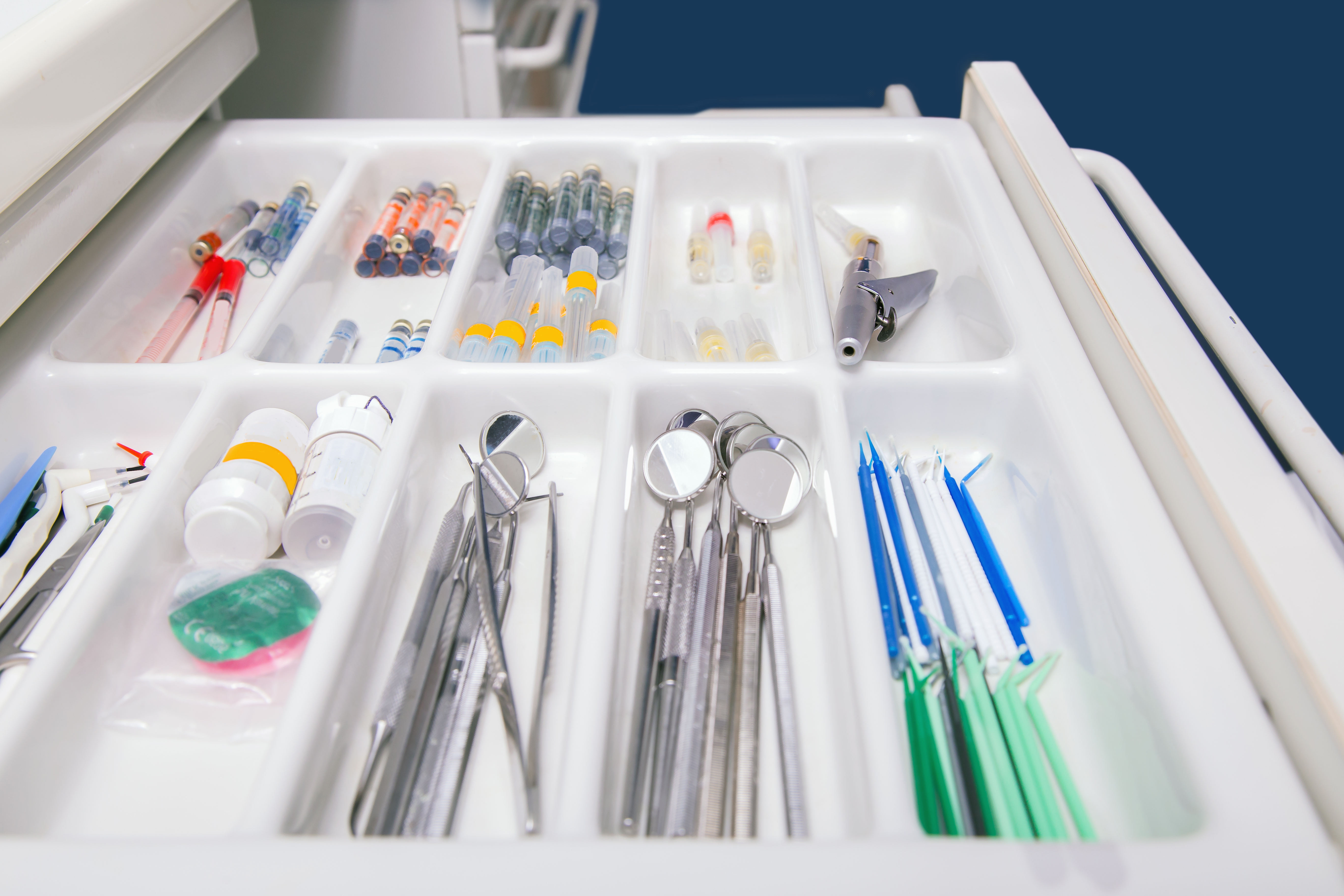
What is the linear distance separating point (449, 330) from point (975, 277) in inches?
25.0

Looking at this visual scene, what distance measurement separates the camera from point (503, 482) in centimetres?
80

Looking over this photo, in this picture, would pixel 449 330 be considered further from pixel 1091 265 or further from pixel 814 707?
pixel 1091 265

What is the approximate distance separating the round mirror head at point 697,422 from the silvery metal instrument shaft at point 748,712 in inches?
6.6

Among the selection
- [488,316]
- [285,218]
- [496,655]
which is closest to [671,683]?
[496,655]

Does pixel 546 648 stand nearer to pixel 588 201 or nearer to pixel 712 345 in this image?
pixel 712 345

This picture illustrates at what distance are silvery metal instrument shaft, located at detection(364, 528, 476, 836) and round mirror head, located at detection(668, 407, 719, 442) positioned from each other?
26cm

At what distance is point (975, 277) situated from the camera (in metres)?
0.97

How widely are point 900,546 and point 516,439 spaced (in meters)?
0.40

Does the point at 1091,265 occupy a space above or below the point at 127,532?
above

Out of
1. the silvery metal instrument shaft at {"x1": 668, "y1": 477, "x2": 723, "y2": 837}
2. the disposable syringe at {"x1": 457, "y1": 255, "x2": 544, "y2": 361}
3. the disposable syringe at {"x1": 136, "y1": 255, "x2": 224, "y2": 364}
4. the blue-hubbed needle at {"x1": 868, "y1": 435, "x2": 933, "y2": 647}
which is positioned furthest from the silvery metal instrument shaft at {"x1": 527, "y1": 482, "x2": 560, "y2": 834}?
the disposable syringe at {"x1": 136, "y1": 255, "x2": 224, "y2": 364}

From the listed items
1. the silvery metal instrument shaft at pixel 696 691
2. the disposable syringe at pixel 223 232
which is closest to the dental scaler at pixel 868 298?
the silvery metal instrument shaft at pixel 696 691

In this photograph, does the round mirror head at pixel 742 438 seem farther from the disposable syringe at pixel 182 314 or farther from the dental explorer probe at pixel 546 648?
the disposable syringe at pixel 182 314

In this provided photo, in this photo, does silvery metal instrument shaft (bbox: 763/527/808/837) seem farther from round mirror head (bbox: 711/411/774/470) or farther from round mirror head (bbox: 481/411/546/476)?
round mirror head (bbox: 481/411/546/476)

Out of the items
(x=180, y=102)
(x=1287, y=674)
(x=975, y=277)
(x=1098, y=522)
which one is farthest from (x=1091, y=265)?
(x=180, y=102)
